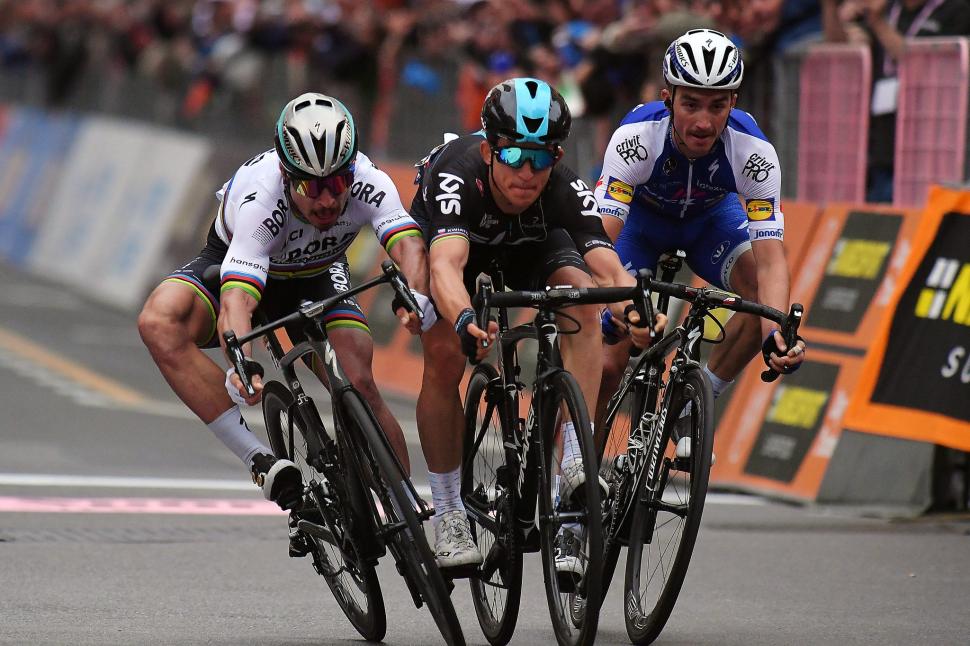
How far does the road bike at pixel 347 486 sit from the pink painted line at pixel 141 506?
304cm

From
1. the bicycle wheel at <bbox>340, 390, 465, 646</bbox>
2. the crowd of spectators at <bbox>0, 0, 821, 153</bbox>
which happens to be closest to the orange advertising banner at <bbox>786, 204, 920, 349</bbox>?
the crowd of spectators at <bbox>0, 0, 821, 153</bbox>

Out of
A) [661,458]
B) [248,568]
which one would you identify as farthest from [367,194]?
[248,568]

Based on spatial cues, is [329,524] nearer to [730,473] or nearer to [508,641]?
[508,641]

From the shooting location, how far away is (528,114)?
656cm

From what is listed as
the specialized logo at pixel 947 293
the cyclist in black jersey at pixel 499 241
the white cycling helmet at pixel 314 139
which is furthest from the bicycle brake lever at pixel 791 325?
the specialized logo at pixel 947 293

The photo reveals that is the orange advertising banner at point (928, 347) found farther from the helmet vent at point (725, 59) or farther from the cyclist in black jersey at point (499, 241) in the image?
the cyclist in black jersey at point (499, 241)

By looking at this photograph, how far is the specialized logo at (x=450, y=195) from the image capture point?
6871mm

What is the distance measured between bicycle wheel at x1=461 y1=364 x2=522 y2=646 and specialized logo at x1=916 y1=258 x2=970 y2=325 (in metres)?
3.79

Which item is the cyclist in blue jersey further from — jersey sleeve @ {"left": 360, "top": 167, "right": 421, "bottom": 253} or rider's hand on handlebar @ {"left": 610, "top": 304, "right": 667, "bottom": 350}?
jersey sleeve @ {"left": 360, "top": 167, "right": 421, "bottom": 253}

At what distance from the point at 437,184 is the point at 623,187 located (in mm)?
1199

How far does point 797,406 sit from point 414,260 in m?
4.47

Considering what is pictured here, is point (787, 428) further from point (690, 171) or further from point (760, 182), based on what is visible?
point (760, 182)

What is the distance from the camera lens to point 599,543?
236 inches

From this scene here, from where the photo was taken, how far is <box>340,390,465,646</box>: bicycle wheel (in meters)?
6.18
